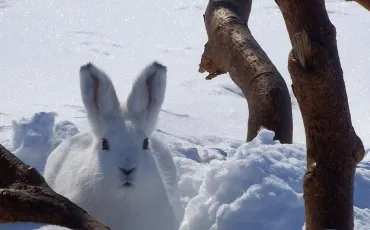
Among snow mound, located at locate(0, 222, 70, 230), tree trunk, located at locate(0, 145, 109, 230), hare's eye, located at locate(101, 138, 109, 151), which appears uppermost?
hare's eye, located at locate(101, 138, 109, 151)

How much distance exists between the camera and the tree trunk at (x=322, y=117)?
215cm

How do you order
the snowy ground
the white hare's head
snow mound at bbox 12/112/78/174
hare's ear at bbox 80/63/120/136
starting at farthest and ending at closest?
1. snow mound at bbox 12/112/78/174
2. hare's ear at bbox 80/63/120/136
3. the white hare's head
4. the snowy ground

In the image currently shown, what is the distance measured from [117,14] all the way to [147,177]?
21.6ft

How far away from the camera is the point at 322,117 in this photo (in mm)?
2213

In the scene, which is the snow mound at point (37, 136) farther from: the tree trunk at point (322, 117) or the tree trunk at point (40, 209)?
the tree trunk at point (322, 117)

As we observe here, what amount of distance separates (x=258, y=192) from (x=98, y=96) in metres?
1.05

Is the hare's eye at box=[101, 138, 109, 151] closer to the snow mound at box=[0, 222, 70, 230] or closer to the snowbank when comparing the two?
the snowbank

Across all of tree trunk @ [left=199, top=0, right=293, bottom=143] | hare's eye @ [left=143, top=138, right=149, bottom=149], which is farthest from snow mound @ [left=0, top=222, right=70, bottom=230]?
tree trunk @ [left=199, top=0, right=293, bottom=143]

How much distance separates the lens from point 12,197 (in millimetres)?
2432

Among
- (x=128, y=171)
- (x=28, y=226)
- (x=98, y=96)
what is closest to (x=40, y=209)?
(x=28, y=226)

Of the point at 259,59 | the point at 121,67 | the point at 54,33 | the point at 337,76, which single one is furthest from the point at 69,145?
the point at 54,33

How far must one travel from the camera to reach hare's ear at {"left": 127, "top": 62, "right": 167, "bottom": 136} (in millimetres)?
3861

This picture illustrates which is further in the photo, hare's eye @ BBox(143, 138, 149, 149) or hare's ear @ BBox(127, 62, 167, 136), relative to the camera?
hare's ear @ BBox(127, 62, 167, 136)

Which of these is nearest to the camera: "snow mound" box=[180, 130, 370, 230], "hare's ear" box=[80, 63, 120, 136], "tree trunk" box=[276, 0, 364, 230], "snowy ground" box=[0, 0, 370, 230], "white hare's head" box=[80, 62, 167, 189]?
"tree trunk" box=[276, 0, 364, 230]
